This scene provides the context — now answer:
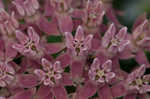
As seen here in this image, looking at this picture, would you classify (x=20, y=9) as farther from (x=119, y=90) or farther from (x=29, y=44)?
(x=119, y=90)

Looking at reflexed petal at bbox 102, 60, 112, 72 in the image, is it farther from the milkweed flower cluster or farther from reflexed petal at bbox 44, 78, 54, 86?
reflexed petal at bbox 44, 78, 54, 86

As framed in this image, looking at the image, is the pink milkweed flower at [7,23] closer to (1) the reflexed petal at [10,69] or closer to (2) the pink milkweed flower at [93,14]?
(1) the reflexed petal at [10,69]

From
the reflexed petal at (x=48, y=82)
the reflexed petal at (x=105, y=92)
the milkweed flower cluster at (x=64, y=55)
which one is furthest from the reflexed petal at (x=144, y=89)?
the reflexed petal at (x=48, y=82)

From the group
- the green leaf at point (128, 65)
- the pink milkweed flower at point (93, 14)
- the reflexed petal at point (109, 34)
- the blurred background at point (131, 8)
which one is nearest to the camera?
the reflexed petal at point (109, 34)

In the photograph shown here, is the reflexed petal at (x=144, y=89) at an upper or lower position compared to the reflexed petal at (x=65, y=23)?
lower

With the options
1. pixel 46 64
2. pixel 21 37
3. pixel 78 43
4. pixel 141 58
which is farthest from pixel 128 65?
pixel 21 37

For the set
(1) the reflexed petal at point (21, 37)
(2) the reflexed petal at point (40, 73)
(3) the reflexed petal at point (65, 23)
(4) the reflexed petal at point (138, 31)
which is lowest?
(2) the reflexed petal at point (40, 73)

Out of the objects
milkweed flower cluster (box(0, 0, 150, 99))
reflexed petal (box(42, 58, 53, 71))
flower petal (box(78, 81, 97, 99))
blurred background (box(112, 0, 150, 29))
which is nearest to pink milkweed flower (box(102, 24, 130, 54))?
milkweed flower cluster (box(0, 0, 150, 99))

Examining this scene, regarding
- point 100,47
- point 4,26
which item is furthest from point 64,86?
point 4,26

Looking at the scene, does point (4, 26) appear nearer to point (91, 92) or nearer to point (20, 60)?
point (20, 60)
